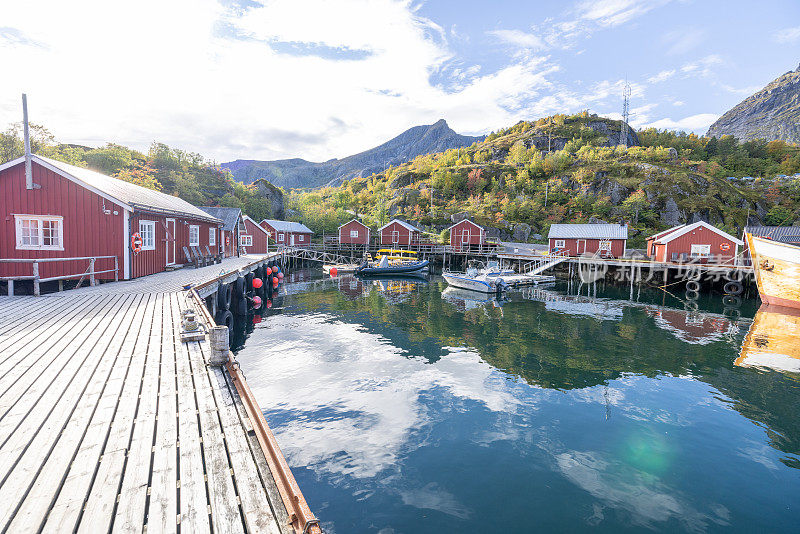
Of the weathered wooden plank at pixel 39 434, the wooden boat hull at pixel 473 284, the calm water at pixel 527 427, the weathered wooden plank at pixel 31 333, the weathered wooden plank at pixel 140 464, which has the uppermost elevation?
the weathered wooden plank at pixel 31 333

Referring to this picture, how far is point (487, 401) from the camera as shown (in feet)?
32.1

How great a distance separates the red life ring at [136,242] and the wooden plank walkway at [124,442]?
8.81 meters

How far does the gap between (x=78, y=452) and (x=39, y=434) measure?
775 mm

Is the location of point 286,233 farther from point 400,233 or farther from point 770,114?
point 770,114

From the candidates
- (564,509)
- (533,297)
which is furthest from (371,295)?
(564,509)

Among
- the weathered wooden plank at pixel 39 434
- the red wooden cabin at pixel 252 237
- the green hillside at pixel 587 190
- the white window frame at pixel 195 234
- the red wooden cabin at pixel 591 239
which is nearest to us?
the weathered wooden plank at pixel 39 434

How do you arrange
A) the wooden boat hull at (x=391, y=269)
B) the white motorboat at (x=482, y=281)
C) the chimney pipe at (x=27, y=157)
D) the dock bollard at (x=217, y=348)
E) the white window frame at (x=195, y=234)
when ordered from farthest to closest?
the wooden boat hull at (x=391, y=269) < the white motorboat at (x=482, y=281) < the white window frame at (x=195, y=234) < the chimney pipe at (x=27, y=157) < the dock bollard at (x=217, y=348)

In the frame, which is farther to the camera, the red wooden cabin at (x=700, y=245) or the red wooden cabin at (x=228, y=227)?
the red wooden cabin at (x=700, y=245)

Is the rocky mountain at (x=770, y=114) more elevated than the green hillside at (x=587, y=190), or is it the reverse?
the rocky mountain at (x=770, y=114)

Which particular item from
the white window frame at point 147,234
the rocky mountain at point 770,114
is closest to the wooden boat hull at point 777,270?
the white window frame at point 147,234

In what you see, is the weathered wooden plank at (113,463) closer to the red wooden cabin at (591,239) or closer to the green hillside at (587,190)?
the red wooden cabin at (591,239)

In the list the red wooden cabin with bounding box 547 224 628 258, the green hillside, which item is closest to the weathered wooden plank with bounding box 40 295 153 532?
the red wooden cabin with bounding box 547 224 628 258

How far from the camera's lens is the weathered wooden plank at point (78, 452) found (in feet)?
10.3

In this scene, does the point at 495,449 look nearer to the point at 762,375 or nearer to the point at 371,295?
the point at 762,375
